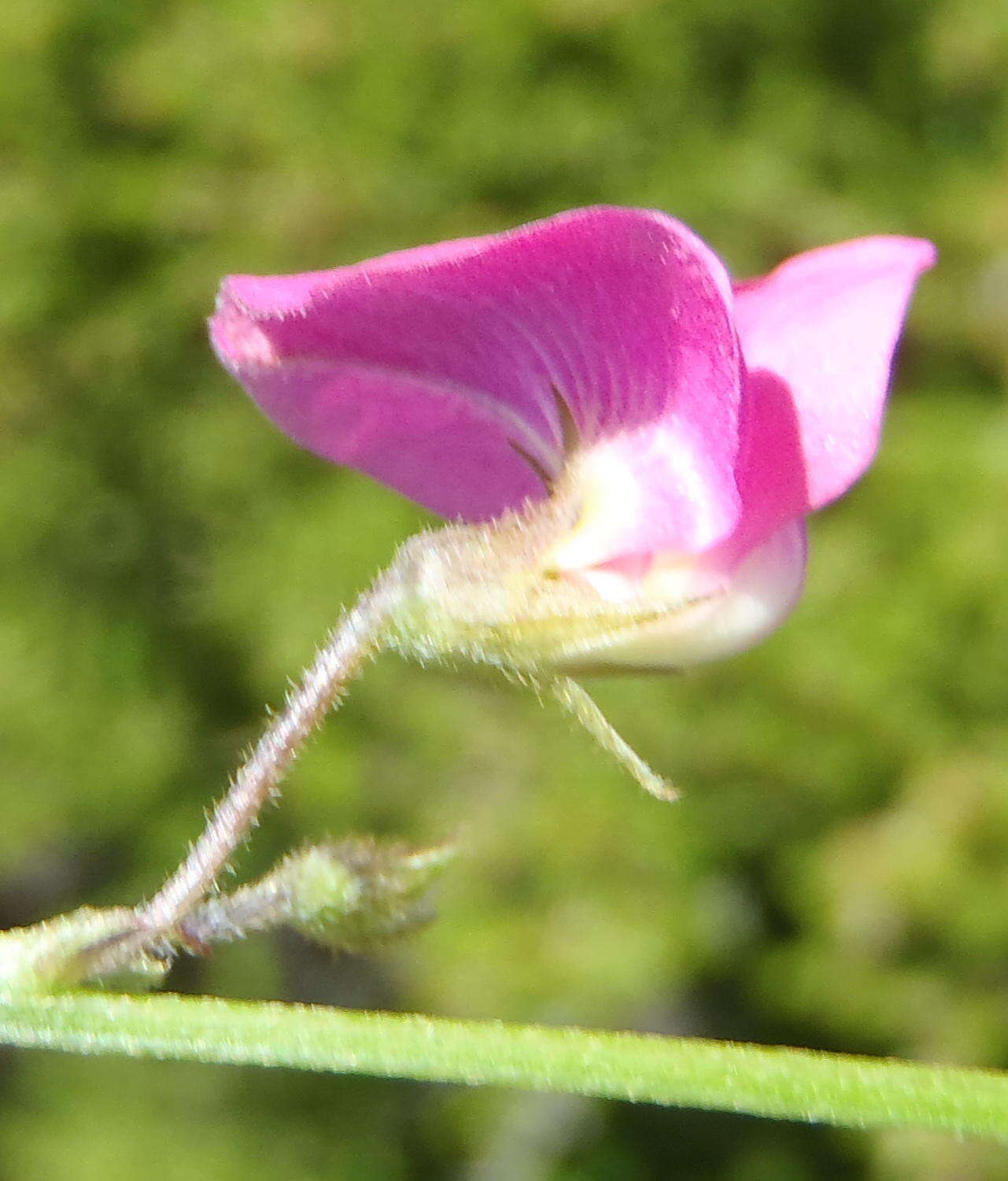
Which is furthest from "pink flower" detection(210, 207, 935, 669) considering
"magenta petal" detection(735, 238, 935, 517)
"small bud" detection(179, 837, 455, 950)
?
"small bud" detection(179, 837, 455, 950)

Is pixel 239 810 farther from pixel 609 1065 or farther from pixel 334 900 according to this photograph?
pixel 609 1065

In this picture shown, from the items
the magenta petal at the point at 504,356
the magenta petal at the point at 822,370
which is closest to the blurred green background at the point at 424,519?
the magenta petal at the point at 504,356

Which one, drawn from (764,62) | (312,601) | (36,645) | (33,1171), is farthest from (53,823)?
(764,62)

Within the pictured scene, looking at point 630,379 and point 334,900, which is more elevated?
point 630,379

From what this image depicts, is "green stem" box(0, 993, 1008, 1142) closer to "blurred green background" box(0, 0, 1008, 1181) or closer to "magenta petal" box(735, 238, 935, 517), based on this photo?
"magenta petal" box(735, 238, 935, 517)

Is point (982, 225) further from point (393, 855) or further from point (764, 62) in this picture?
point (393, 855)

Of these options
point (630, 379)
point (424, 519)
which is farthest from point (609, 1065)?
point (424, 519)
